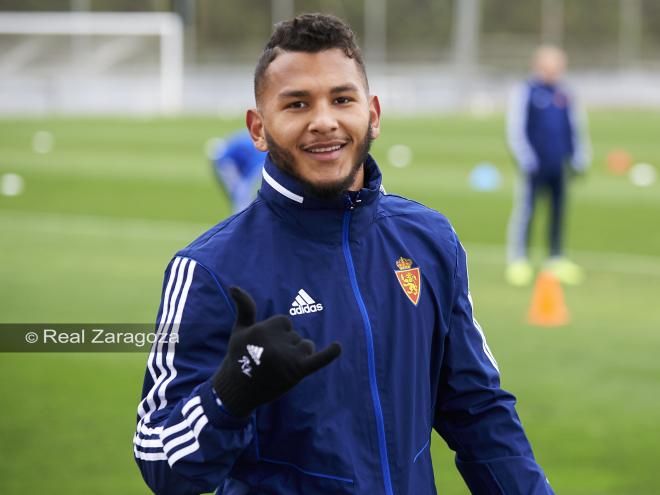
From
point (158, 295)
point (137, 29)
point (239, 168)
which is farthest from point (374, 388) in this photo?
point (137, 29)

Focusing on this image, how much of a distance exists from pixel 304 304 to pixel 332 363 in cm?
14

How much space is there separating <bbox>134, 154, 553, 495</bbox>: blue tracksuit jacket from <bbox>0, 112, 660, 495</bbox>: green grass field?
3590 millimetres

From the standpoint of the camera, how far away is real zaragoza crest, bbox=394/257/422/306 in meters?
2.73

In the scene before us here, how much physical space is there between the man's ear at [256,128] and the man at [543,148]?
968 cm

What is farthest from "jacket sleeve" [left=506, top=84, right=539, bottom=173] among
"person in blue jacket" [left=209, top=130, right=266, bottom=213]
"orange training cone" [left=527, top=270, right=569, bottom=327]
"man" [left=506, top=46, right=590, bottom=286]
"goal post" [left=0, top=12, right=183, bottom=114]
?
"goal post" [left=0, top=12, right=183, bottom=114]

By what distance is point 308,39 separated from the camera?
272cm

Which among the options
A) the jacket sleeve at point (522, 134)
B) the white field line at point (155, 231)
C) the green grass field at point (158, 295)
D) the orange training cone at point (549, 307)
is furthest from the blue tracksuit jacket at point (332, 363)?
the white field line at point (155, 231)

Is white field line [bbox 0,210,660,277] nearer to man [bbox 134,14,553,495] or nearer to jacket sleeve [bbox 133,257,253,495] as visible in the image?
man [bbox 134,14,553,495]

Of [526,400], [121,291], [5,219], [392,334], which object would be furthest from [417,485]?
[5,219]

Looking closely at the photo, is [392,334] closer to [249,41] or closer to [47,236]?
[47,236]

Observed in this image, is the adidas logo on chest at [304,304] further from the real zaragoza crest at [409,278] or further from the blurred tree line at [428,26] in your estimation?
the blurred tree line at [428,26]

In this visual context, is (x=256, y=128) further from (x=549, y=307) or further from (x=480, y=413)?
(x=549, y=307)

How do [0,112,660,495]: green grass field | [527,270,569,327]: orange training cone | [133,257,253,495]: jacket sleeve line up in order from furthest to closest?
[527,270,569,327]: orange training cone < [0,112,660,495]: green grass field < [133,257,253,495]: jacket sleeve

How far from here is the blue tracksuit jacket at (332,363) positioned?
2541 mm
